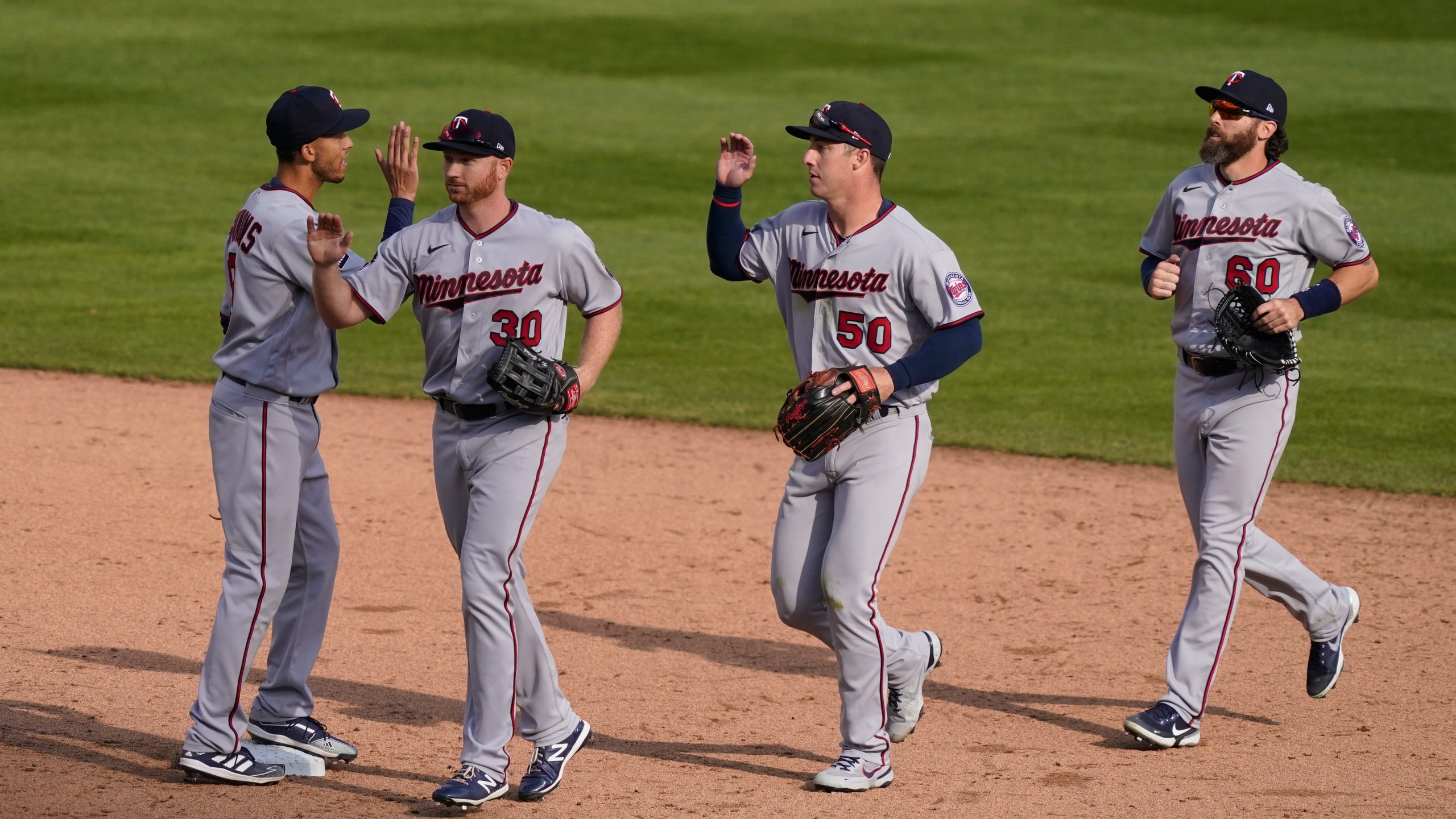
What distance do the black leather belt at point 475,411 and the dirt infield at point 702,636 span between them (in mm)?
1139

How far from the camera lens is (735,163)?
5406 mm

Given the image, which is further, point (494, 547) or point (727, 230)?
point (727, 230)

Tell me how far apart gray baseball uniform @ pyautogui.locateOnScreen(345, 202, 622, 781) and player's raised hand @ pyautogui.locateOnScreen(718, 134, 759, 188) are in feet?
1.86

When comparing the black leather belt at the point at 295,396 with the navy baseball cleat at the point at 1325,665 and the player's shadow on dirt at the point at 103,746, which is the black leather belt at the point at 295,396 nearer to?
the player's shadow on dirt at the point at 103,746

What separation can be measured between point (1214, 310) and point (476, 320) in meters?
2.55

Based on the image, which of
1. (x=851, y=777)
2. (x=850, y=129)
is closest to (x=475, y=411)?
(x=850, y=129)

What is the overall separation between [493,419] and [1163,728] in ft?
8.07

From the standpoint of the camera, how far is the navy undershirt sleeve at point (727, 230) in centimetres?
543

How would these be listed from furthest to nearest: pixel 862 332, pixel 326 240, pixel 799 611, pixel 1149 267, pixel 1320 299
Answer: pixel 1149 267, pixel 1320 299, pixel 799 611, pixel 862 332, pixel 326 240

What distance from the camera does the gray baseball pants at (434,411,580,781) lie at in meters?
4.90

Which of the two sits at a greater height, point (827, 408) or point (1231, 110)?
point (1231, 110)

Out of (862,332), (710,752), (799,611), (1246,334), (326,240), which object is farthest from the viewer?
(1246,334)

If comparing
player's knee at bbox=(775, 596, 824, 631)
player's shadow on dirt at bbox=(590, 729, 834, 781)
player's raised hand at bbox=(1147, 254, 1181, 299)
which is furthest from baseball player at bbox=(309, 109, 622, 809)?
player's raised hand at bbox=(1147, 254, 1181, 299)

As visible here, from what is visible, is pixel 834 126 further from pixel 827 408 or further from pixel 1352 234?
pixel 1352 234
